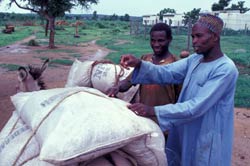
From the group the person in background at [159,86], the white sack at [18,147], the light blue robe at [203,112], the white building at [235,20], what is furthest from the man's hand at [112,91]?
the white building at [235,20]

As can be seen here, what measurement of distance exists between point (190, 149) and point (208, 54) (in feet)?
1.91

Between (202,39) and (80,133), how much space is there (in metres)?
0.90

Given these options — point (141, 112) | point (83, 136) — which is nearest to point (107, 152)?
point (83, 136)

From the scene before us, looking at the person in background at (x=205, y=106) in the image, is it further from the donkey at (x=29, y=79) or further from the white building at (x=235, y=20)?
the white building at (x=235, y=20)

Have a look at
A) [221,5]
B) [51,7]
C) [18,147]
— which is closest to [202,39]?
[18,147]

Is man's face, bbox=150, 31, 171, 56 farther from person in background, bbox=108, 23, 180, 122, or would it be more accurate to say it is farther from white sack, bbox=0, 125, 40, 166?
white sack, bbox=0, 125, 40, 166

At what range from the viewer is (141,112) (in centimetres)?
194

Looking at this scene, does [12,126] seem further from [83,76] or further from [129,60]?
[83,76]

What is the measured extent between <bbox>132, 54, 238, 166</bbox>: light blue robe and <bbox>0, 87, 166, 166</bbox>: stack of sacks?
188mm

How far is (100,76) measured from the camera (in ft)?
10.4

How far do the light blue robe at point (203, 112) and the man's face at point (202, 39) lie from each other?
0.10 metres

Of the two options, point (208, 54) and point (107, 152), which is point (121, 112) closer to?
point (107, 152)

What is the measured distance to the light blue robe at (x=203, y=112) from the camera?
1961mm

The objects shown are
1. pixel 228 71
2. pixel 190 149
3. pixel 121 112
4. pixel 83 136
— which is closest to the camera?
pixel 83 136
